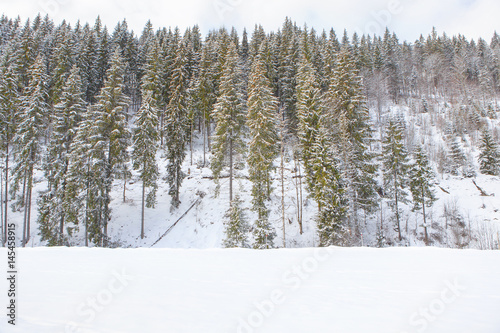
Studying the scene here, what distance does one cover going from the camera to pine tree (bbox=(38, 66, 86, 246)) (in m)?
22.5

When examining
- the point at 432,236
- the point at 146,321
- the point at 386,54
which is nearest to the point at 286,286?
the point at 146,321

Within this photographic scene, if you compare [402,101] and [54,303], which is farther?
[402,101]

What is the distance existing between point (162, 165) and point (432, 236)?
3562 cm

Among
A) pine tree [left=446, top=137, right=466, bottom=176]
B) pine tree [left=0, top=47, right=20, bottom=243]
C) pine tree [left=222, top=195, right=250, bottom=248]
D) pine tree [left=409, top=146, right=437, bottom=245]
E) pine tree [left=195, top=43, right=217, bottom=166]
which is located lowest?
pine tree [left=222, top=195, right=250, bottom=248]

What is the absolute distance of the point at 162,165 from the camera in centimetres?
3672

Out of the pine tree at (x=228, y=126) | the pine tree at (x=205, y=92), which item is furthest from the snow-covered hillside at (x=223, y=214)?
the pine tree at (x=205, y=92)

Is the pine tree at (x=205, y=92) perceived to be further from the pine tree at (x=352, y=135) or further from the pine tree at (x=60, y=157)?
the pine tree at (x=352, y=135)

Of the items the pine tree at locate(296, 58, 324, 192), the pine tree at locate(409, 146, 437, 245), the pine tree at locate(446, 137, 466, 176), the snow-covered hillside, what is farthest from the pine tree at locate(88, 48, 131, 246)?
the pine tree at locate(446, 137, 466, 176)

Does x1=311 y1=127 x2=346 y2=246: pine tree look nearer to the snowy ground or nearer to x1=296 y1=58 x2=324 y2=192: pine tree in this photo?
x1=296 y1=58 x2=324 y2=192: pine tree

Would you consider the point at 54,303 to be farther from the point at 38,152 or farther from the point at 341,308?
the point at 38,152

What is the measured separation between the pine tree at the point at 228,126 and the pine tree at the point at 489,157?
3783 centimetres

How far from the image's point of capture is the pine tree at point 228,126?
79.8ft

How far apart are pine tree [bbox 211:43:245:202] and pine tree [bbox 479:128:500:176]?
3783 cm

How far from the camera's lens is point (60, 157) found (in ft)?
76.8
